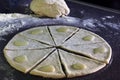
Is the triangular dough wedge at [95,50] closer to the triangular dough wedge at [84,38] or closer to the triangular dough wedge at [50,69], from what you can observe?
the triangular dough wedge at [84,38]

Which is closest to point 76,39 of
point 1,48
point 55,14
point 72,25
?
point 72,25

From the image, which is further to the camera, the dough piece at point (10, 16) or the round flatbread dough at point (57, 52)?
the dough piece at point (10, 16)

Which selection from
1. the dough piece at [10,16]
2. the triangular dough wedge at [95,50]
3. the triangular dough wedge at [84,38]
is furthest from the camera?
the dough piece at [10,16]

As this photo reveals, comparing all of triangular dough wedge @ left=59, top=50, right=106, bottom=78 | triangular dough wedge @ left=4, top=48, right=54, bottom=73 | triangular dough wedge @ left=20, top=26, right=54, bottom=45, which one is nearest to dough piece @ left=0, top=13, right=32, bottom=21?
triangular dough wedge @ left=20, top=26, right=54, bottom=45

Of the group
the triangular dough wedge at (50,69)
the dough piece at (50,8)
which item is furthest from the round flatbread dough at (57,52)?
the dough piece at (50,8)

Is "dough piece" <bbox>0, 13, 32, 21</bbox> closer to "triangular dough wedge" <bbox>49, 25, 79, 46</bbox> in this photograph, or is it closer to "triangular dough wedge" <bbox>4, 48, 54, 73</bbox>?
"triangular dough wedge" <bbox>49, 25, 79, 46</bbox>

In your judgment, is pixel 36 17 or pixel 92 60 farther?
pixel 36 17

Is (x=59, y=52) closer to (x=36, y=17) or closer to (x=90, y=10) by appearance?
(x=36, y=17)
